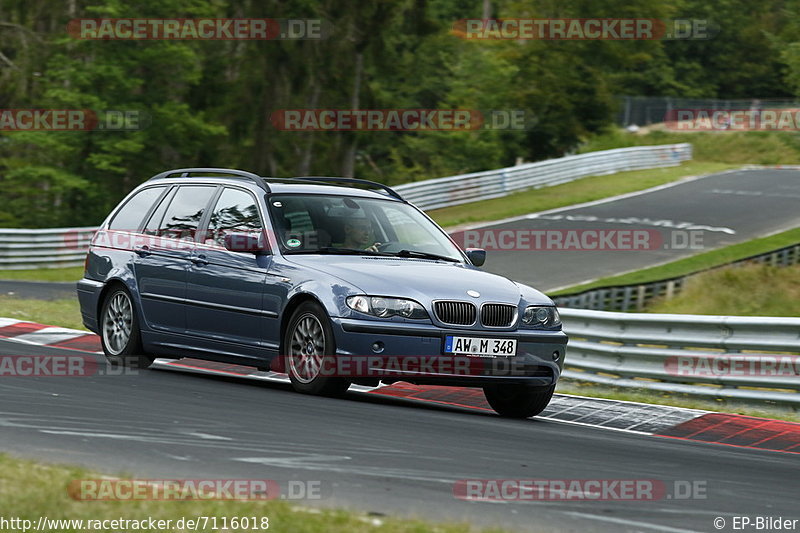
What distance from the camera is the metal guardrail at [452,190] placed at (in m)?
33.6

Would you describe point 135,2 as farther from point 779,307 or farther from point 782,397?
point 782,397

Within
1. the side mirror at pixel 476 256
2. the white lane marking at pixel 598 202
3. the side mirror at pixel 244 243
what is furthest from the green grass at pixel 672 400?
the white lane marking at pixel 598 202

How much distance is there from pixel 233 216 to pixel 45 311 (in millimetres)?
7654

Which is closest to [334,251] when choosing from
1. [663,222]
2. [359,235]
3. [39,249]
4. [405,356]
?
[359,235]

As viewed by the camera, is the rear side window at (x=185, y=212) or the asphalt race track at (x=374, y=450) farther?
the rear side window at (x=185, y=212)

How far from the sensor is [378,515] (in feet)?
17.2

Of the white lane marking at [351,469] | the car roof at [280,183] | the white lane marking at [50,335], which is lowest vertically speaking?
the white lane marking at [50,335]

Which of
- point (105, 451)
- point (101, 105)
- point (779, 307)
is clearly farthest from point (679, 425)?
point (101, 105)

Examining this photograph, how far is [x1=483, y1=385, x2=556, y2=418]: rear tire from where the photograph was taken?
31.8ft

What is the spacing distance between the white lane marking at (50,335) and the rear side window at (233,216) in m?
3.31

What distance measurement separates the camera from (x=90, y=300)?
38.3 ft

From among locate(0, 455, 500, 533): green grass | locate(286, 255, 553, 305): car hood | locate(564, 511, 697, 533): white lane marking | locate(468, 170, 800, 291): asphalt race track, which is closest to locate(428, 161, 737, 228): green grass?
locate(468, 170, 800, 291): asphalt race track

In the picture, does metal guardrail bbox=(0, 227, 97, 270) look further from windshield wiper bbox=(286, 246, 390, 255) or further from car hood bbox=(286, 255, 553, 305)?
car hood bbox=(286, 255, 553, 305)

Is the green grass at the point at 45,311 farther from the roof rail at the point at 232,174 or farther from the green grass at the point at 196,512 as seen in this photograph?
the green grass at the point at 196,512
